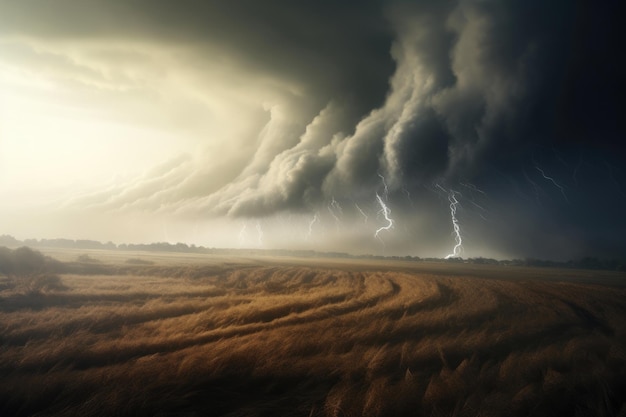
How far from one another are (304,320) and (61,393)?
961 centimetres

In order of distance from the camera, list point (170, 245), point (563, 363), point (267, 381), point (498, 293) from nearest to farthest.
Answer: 1. point (267, 381)
2. point (563, 363)
3. point (498, 293)
4. point (170, 245)

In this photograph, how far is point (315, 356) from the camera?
11312 mm

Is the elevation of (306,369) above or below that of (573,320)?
below

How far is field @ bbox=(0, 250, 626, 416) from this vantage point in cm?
851

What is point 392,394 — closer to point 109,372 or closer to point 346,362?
point 346,362

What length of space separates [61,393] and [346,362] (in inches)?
338

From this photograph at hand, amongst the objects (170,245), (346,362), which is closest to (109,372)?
(346,362)

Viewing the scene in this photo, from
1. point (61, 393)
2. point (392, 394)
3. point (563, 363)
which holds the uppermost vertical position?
point (563, 363)

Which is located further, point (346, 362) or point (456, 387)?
point (346, 362)

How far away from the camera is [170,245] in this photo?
12281 cm

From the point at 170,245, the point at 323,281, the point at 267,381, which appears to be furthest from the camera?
Answer: the point at 170,245

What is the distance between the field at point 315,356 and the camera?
27.9ft

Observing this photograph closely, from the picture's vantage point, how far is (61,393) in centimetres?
898

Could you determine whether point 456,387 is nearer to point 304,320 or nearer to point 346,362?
point 346,362
